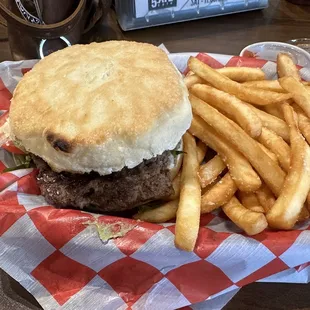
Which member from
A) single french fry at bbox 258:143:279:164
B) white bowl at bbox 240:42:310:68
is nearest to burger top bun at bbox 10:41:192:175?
single french fry at bbox 258:143:279:164


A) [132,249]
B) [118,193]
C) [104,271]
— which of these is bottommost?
[104,271]

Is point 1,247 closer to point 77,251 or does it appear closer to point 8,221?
point 8,221

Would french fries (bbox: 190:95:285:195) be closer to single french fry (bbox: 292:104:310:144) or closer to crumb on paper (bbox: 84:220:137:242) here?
single french fry (bbox: 292:104:310:144)

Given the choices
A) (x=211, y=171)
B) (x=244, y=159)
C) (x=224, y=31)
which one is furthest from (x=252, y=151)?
(x=224, y=31)

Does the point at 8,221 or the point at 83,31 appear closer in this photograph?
the point at 8,221

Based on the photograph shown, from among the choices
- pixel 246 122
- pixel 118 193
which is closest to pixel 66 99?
pixel 118 193

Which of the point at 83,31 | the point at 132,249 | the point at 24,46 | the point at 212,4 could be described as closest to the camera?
the point at 132,249
